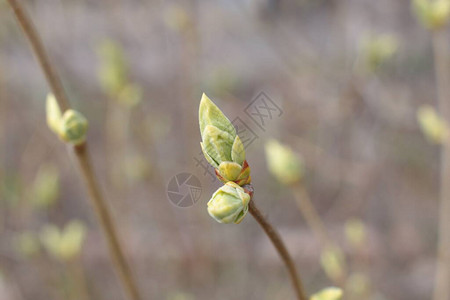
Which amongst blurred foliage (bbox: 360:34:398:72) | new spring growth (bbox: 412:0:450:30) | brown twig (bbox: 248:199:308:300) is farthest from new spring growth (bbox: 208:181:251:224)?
blurred foliage (bbox: 360:34:398:72)

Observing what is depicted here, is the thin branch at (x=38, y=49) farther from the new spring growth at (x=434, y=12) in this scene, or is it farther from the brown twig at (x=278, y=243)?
the new spring growth at (x=434, y=12)

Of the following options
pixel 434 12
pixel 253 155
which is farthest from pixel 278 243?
pixel 253 155

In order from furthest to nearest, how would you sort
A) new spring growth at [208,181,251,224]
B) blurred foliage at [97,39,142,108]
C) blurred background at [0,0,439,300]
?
blurred background at [0,0,439,300], blurred foliage at [97,39,142,108], new spring growth at [208,181,251,224]

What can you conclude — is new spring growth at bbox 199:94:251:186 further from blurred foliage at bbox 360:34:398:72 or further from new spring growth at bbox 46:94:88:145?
blurred foliage at bbox 360:34:398:72

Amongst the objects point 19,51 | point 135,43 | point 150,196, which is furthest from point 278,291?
point 19,51

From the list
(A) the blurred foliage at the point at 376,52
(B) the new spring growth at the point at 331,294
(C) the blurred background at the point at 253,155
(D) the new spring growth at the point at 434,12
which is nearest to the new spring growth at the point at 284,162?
(B) the new spring growth at the point at 331,294
